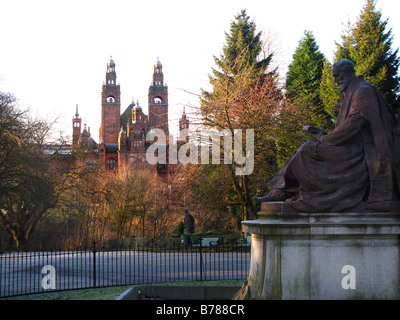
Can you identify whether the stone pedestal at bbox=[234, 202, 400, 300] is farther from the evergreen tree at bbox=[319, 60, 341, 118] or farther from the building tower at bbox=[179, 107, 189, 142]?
the evergreen tree at bbox=[319, 60, 341, 118]

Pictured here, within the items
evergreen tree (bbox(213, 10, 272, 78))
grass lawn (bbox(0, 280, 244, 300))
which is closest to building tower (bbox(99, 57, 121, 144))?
evergreen tree (bbox(213, 10, 272, 78))

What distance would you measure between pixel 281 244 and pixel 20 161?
2377cm

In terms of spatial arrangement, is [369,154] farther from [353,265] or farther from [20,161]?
[20,161]

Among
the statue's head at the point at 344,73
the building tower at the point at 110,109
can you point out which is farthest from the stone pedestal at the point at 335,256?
the building tower at the point at 110,109

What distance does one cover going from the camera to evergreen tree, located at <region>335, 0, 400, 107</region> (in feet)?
91.0

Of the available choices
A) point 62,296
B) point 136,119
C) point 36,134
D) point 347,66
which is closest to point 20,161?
point 36,134

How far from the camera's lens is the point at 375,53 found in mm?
27859

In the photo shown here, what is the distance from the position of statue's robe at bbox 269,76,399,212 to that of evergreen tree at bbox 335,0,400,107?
2180cm

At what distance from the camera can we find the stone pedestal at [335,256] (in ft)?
21.7

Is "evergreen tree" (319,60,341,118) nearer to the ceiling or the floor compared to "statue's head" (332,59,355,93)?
nearer to the ceiling

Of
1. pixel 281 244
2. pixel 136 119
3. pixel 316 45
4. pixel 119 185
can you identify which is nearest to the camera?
pixel 281 244

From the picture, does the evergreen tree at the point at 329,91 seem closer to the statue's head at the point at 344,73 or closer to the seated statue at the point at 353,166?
the statue's head at the point at 344,73

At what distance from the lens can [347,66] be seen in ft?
25.3
